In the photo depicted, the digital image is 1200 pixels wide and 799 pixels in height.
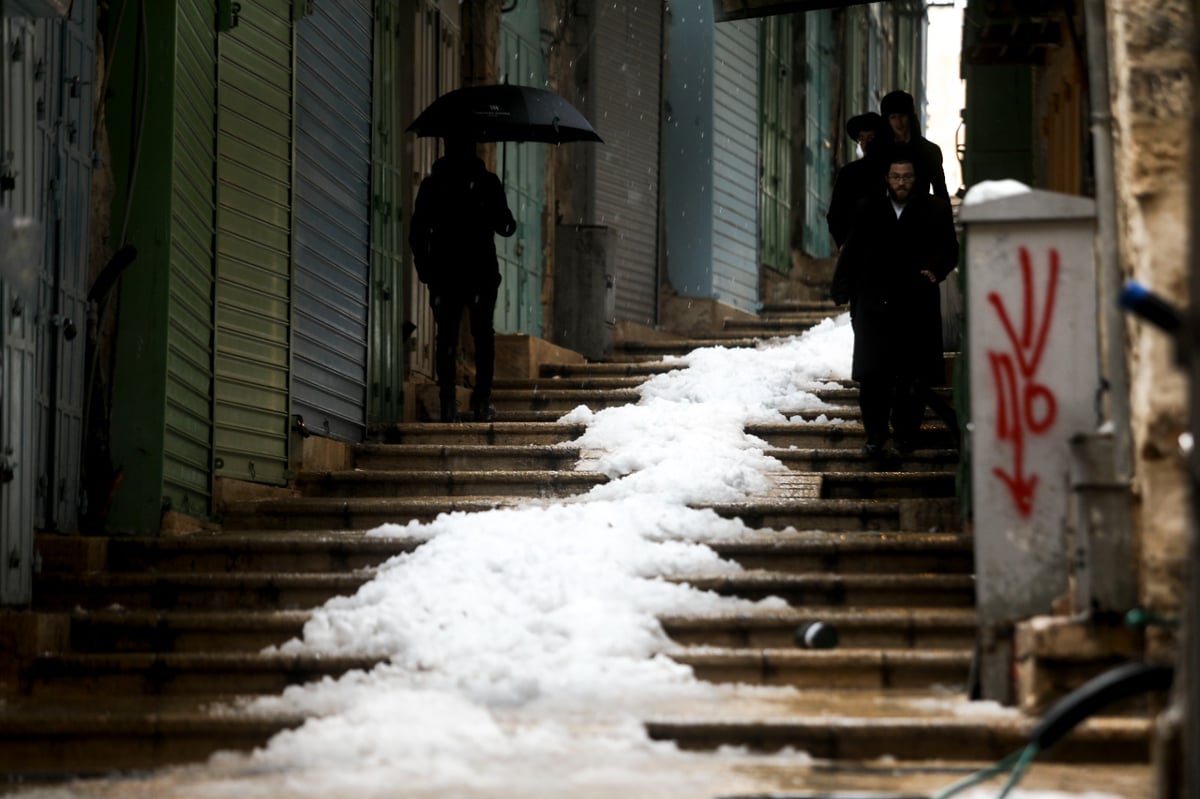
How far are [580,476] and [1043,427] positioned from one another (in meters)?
4.72

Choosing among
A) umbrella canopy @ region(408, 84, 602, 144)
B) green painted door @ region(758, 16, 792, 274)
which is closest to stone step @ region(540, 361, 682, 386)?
umbrella canopy @ region(408, 84, 602, 144)

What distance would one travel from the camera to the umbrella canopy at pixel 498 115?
1414 centimetres

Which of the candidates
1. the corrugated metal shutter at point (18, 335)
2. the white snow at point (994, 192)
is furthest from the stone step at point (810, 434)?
the white snow at point (994, 192)

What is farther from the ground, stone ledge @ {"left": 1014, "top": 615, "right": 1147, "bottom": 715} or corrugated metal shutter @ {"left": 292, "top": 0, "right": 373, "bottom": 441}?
corrugated metal shutter @ {"left": 292, "top": 0, "right": 373, "bottom": 441}

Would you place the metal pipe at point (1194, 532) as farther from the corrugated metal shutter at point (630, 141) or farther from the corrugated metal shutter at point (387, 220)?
the corrugated metal shutter at point (630, 141)

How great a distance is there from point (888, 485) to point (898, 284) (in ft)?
3.80

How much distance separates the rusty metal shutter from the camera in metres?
19.7

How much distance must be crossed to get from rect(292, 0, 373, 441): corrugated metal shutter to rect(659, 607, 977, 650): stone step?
15.4 feet

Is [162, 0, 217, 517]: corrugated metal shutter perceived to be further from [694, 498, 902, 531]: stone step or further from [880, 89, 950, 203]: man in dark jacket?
[880, 89, 950, 203]: man in dark jacket

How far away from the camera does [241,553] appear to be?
429 inches

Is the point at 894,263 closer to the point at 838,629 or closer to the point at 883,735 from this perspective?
the point at 838,629

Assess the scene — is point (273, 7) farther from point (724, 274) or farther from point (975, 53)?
point (724, 274)

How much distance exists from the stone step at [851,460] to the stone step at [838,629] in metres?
3.17

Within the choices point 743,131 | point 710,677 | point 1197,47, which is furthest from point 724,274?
point 1197,47
